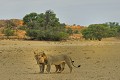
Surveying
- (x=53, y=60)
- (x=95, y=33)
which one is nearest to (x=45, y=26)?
(x=95, y=33)

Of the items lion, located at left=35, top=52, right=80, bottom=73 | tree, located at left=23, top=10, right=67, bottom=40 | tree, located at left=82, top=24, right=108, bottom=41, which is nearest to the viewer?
lion, located at left=35, top=52, right=80, bottom=73

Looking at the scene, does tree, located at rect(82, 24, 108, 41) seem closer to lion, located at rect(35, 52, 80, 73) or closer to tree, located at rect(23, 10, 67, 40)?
tree, located at rect(23, 10, 67, 40)

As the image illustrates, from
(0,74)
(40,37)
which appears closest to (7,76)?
(0,74)

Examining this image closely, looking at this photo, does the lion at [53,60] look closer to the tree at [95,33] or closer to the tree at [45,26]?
the tree at [45,26]

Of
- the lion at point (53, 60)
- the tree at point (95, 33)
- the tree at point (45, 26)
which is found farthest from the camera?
the tree at point (95, 33)

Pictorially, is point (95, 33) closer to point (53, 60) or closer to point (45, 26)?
point (45, 26)

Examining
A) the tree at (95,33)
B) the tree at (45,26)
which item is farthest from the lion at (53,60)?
the tree at (95,33)

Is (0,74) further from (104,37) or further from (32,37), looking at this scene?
(104,37)

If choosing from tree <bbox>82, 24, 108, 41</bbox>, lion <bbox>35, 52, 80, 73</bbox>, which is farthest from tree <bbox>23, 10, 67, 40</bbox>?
lion <bbox>35, 52, 80, 73</bbox>

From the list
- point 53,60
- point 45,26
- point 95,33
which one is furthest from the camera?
point 95,33

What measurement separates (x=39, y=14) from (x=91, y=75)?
64987mm

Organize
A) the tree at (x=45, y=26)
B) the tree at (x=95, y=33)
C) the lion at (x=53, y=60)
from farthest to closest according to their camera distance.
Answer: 1. the tree at (x=95, y=33)
2. the tree at (x=45, y=26)
3. the lion at (x=53, y=60)

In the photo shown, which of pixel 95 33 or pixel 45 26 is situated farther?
pixel 95 33

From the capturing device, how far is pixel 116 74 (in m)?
17.7
